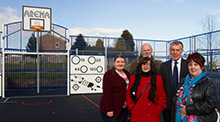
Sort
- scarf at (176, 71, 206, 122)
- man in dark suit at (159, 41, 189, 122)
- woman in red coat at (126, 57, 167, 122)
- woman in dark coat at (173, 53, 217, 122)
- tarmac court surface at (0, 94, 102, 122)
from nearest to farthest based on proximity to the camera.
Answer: woman in dark coat at (173, 53, 217, 122)
scarf at (176, 71, 206, 122)
woman in red coat at (126, 57, 167, 122)
man in dark suit at (159, 41, 189, 122)
tarmac court surface at (0, 94, 102, 122)

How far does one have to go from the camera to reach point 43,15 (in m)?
10.4

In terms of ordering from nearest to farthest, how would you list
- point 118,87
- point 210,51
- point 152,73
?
point 152,73 → point 118,87 → point 210,51

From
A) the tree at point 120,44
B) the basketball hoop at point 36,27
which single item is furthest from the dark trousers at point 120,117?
the tree at point 120,44

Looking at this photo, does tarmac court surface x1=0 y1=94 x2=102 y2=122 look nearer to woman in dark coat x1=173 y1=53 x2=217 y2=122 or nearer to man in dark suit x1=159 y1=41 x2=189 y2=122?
man in dark suit x1=159 y1=41 x2=189 y2=122

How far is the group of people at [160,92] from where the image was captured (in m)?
2.36

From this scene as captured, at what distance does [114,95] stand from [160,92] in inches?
28.0

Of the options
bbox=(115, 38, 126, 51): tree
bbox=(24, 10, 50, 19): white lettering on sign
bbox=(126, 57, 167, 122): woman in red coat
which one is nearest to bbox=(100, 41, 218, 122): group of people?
bbox=(126, 57, 167, 122): woman in red coat

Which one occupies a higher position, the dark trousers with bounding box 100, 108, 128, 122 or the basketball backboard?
the basketball backboard

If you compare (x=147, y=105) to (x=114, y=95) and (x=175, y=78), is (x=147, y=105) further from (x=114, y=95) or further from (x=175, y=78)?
(x=175, y=78)

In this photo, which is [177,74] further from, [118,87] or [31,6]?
[31,6]

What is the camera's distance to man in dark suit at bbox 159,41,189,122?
3.17m

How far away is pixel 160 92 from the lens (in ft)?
9.29

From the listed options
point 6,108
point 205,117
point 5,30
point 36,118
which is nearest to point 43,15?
point 5,30

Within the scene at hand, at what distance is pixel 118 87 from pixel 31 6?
8.84m
